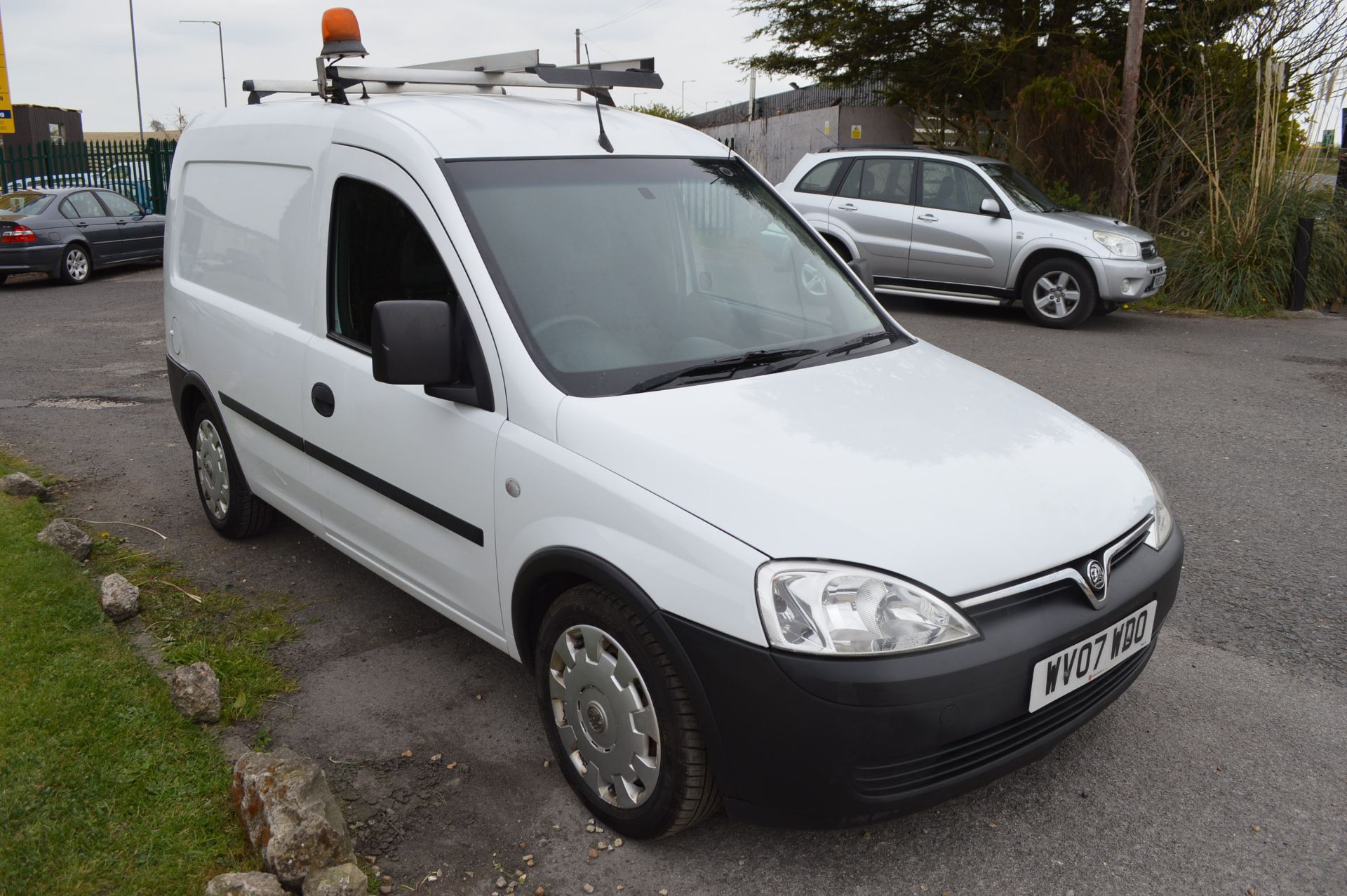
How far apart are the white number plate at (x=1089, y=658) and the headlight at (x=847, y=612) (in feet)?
0.85

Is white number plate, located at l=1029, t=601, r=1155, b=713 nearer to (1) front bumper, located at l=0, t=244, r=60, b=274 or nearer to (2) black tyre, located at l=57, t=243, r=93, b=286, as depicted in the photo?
(1) front bumper, located at l=0, t=244, r=60, b=274

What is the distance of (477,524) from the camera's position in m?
3.16

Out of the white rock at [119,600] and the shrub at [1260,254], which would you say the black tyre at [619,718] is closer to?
the white rock at [119,600]

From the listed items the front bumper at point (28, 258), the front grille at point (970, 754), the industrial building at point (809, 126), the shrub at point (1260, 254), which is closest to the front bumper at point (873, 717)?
the front grille at point (970, 754)

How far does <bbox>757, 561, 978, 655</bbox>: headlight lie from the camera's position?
2.37 metres

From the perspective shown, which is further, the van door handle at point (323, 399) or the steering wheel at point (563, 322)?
the van door handle at point (323, 399)

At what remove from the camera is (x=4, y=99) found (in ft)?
75.2

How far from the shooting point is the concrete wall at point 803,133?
22109 millimetres

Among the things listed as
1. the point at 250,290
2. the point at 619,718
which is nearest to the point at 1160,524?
the point at 619,718

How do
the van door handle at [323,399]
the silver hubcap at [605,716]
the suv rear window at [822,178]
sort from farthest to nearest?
the suv rear window at [822,178] → the van door handle at [323,399] → the silver hubcap at [605,716]

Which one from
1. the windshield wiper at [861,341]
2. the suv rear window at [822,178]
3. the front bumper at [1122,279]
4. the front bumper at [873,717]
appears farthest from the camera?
the suv rear window at [822,178]

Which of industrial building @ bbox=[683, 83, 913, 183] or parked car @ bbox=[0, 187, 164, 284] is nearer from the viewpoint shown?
parked car @ bbox=[0, 187, 164, 284]

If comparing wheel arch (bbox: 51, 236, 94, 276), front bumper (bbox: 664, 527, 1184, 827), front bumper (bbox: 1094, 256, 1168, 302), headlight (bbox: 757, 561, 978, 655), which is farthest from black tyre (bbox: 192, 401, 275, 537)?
wheel arch (bbox: 51, 236, 94, 276)

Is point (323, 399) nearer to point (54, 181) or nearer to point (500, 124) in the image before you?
point (500, 124)
